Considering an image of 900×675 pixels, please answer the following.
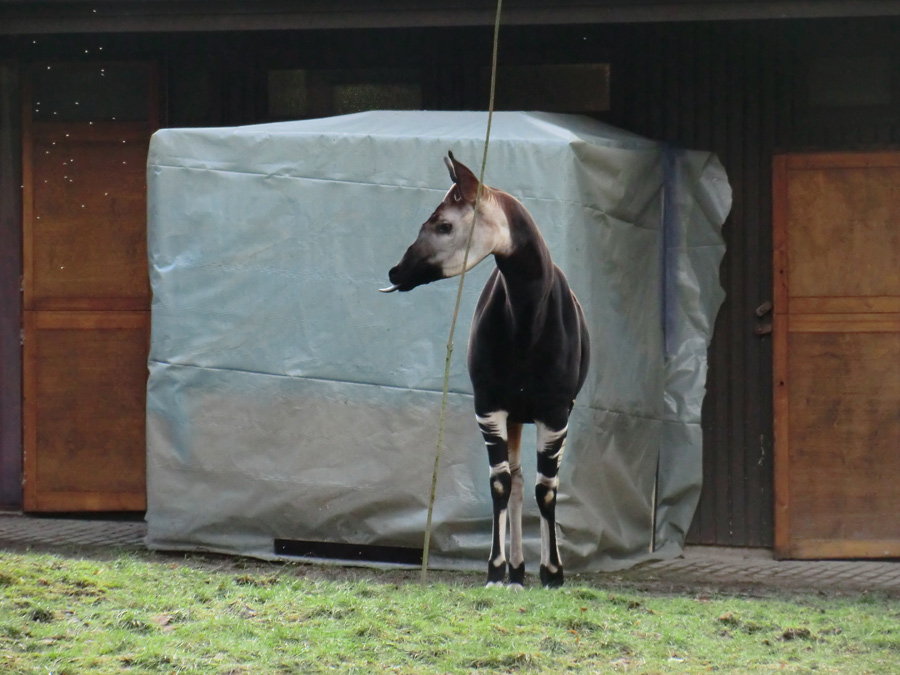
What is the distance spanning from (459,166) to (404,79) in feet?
9.43

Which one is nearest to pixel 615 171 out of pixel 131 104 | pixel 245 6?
pixel 245 6

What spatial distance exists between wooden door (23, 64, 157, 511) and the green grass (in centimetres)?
290

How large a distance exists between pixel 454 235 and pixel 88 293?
4.00m

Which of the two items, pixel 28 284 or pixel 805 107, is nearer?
pixel 805 107

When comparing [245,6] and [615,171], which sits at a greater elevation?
[245,6]

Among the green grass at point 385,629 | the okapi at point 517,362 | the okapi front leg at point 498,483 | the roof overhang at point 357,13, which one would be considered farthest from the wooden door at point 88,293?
the okapi front leg at point 498,483

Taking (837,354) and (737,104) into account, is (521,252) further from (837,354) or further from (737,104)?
(837,354)

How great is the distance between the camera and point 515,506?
7055 millimetres

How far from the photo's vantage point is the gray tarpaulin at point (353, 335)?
299 inches

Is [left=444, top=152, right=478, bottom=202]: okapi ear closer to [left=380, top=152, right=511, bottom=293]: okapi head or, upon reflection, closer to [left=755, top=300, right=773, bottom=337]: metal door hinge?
[left=380, top=152, right=511, bottom=293]: okapi head

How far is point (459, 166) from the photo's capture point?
6.33 metres

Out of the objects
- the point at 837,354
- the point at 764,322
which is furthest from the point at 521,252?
the point at 837,354

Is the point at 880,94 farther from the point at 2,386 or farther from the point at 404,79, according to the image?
the point at 2,386

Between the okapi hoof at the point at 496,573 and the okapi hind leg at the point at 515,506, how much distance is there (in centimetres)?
4
